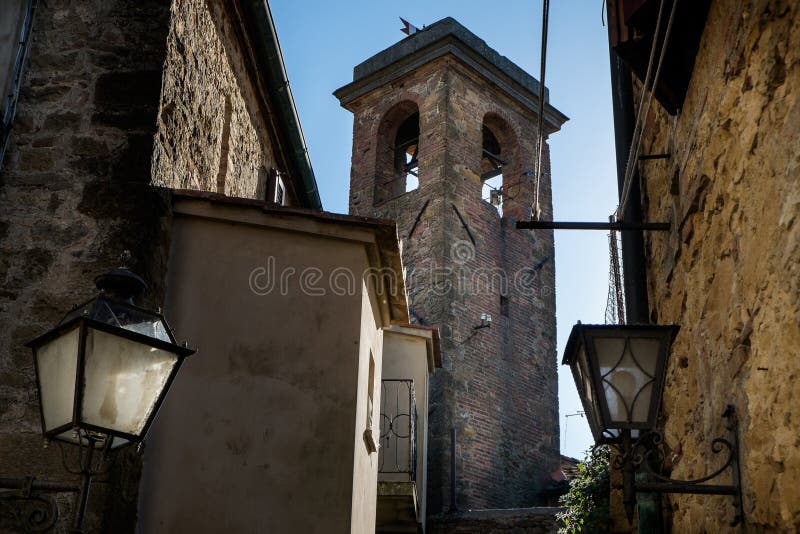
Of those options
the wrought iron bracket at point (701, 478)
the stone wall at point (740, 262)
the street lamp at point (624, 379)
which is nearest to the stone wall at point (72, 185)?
the street lamp at point (624, 379)

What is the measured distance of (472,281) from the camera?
2000cm

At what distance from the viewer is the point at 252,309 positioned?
717 centimetres

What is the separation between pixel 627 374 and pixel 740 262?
810 mm

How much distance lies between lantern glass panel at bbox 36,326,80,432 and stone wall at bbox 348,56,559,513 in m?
14.5

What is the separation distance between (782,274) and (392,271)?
479cm

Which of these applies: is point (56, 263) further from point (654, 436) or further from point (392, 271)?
point (654, 436)

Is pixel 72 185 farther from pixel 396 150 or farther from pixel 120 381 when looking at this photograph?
pixel 396 150

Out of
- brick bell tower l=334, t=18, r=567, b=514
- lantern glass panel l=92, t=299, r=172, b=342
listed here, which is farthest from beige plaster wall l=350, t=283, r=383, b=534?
brick bell tower l=334, t=18, r=567, b=514

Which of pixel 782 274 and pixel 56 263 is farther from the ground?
pixel 56 263

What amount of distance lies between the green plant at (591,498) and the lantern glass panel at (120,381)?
9.01 meters

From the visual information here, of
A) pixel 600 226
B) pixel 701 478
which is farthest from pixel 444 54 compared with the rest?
pixel 701 478

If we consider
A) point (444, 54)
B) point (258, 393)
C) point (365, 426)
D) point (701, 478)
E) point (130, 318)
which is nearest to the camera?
point (130, 318)

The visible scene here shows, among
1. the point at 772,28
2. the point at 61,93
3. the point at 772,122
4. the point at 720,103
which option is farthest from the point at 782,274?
the point at 61,93

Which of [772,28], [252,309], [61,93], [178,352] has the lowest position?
[178,352]
